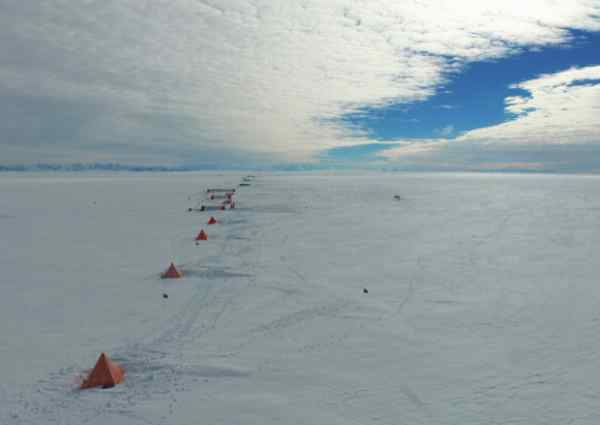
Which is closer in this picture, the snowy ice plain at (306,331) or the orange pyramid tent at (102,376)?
the snowy ice plain at (306,331)

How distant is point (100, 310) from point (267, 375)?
3572 millimetres

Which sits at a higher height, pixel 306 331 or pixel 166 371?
pixel 306 331

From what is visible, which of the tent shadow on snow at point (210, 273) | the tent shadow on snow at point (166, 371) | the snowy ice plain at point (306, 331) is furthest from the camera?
the tent shadow on snow at point (210, 273)

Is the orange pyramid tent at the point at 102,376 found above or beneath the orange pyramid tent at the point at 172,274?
beneath

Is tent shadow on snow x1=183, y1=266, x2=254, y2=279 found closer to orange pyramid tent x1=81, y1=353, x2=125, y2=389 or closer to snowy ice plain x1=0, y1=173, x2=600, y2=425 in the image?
snowy ice plain x1=0, y1=173, x2=600, y2=425

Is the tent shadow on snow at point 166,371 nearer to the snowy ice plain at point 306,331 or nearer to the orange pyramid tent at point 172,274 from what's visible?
the snowy ice plain at point 306,331

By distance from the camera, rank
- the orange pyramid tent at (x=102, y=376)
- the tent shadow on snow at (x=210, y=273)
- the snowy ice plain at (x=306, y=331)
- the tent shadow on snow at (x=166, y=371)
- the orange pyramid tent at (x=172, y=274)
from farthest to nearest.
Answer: the tent shadow on snow at (x=210, y=273)
the orange pyramid tent at (x=172, y=274)
the tent shadow on snow at (x=166, y=371)
the orange pyramid tent at (x=102, y=376)
the snowy ice plain at (x=306, y=331)

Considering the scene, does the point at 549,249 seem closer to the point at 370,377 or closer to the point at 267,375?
the point at 370,377

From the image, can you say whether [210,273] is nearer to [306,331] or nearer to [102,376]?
[306,331]

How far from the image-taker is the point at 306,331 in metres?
5.65

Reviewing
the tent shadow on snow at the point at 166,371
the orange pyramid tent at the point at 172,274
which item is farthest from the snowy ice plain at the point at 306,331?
the orange pyramid tent at the point at 172,274

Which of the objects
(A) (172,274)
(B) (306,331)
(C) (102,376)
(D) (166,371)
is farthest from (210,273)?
(C) (102,376)

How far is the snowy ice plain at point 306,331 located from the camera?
12.8 feet

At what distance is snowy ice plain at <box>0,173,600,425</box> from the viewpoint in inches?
154
